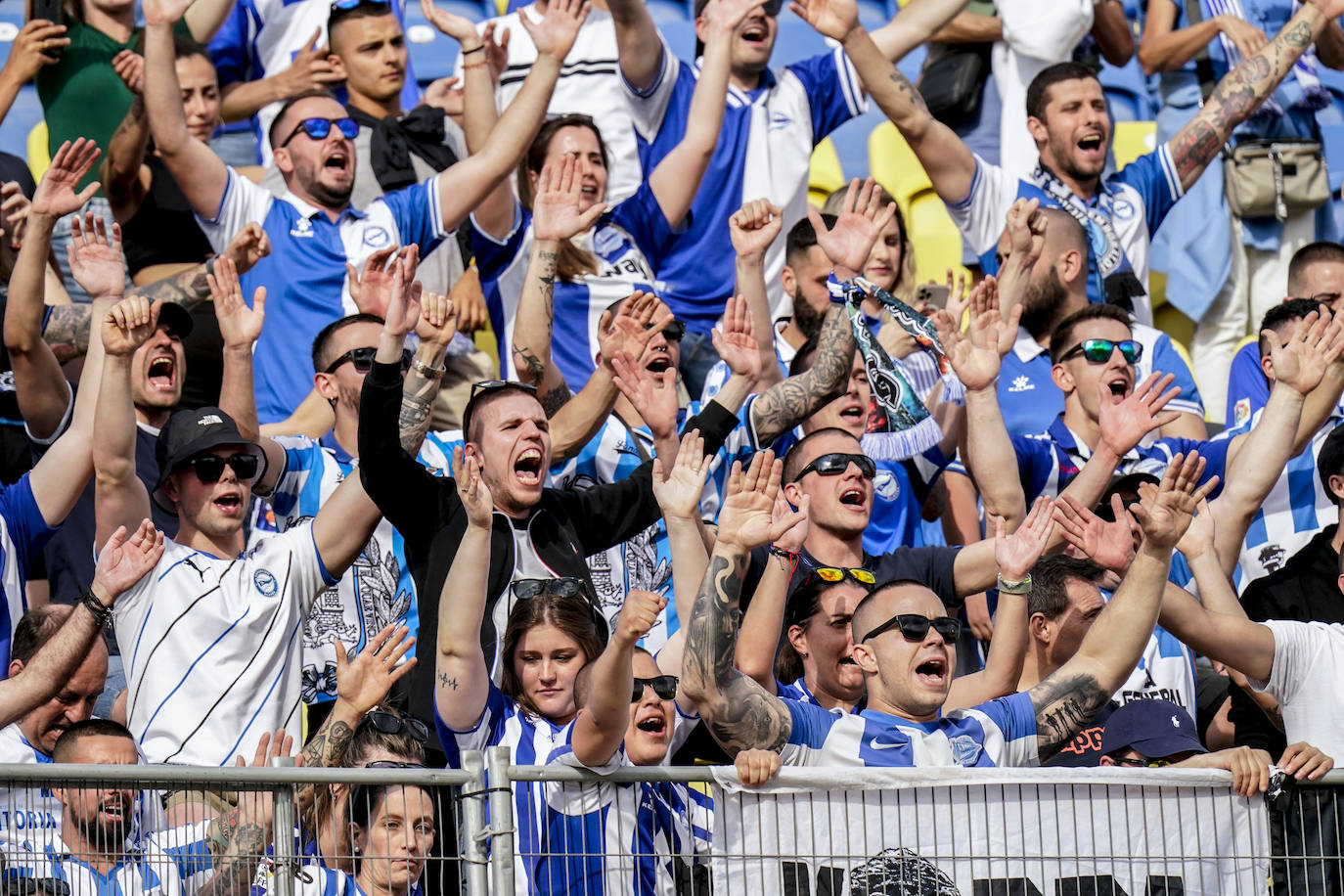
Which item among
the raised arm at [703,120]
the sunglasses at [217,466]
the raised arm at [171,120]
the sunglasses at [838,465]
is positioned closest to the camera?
the sunglasses at [217,466]

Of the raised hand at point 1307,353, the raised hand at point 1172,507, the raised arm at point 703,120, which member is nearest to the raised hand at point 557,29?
the raised arm at point 703,120

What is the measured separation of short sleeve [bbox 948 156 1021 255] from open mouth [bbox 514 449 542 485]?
10.0 ft

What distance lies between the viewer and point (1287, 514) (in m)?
7.33

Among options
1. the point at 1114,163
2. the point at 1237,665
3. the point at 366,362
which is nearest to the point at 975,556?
the point at 1237,665

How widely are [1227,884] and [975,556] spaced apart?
6.01 ft

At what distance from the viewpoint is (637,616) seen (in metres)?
4.70

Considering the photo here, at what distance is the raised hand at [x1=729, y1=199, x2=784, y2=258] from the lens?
7.29 metres

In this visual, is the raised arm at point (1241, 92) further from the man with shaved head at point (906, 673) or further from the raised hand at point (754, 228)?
the man with shaved head at point (906, 673)

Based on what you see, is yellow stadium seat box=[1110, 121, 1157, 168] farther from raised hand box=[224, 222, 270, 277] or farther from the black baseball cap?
the black baseball cap

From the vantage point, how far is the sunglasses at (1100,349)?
7.35 m

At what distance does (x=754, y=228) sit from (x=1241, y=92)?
2.75m

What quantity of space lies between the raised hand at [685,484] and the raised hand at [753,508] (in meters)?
0.44

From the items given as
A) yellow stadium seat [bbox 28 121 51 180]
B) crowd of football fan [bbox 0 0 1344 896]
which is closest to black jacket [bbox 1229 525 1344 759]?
crowd of football fan [bbox 0 0 1344 896]

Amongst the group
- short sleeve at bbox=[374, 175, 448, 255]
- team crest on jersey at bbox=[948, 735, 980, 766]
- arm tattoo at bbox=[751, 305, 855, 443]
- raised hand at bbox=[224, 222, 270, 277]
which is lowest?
team crest on jersey at bbox=[948, 735, 980, 766]
